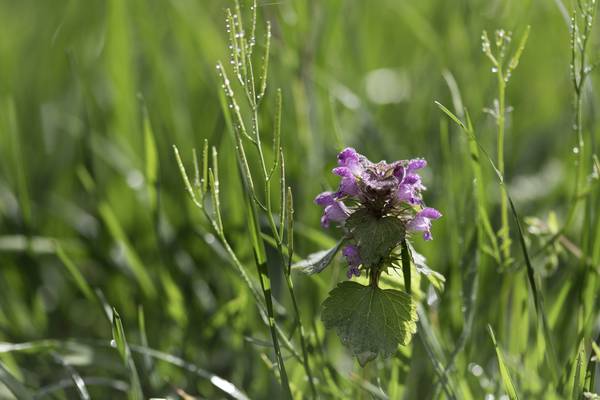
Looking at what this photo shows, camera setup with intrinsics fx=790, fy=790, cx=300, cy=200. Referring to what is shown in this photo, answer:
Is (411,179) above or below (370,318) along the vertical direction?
above

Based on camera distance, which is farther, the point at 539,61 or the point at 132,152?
the point at 539,61

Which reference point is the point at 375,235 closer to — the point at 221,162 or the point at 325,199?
the point at 325,199

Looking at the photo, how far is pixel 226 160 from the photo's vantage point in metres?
1.53

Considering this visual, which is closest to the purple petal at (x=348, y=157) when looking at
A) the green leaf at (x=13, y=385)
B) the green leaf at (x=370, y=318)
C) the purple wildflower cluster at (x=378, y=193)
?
the purple wildflower cluster at (x=378, y=193)

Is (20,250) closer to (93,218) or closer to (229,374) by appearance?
(93,218)

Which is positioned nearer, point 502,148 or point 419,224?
point 419,224

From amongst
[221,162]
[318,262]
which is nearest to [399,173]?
[318,262]

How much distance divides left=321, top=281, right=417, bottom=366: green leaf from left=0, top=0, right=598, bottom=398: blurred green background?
17 centimetres

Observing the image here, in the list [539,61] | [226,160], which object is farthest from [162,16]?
[539,61]

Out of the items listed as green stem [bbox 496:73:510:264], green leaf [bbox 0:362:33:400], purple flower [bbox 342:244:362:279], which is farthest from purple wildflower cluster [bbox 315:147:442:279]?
green leaf [bbox 0:362:33:400]

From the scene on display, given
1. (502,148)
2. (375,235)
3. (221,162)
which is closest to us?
(375,235)

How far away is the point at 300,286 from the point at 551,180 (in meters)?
0.68

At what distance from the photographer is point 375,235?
81 centimetres

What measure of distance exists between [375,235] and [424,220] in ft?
0.23
